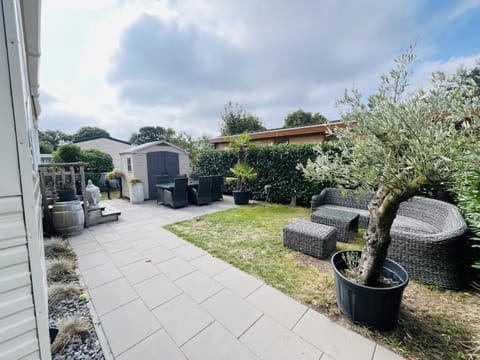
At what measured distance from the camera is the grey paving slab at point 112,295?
211 cm

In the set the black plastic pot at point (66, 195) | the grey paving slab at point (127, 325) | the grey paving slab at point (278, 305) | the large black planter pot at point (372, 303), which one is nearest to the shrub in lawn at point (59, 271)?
the grey paving slab at point (127, 325)

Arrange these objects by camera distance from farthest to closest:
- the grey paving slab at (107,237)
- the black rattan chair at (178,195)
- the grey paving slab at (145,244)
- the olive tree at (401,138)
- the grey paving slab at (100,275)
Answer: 1. the black rattan chair at (178,195)
2. the grey paving slab at (107,237)
3. the grey paving slab at (145,244)
4. the grey paving slab at (100,275)
5. the olive tree at (401,138)

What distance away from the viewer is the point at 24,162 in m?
0.98

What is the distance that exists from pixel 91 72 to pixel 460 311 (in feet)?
22.9

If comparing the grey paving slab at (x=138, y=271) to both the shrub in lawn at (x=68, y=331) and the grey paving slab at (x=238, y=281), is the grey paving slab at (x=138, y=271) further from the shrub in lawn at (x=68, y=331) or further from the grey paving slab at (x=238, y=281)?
the grey paving slab at (x=238, y=281)

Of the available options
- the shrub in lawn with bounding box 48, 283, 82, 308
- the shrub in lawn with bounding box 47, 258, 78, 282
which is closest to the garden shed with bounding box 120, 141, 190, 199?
the shrub in lawn with bounding box 47, 258, 78, 282

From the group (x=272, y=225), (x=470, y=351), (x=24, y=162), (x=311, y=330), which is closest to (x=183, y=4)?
(x=24, y=162)

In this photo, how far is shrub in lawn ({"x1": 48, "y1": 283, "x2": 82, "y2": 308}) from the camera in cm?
217

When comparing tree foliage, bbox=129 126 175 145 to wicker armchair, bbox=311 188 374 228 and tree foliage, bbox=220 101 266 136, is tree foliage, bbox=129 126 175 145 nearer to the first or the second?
tree foliage, bbox=220 101 266 136

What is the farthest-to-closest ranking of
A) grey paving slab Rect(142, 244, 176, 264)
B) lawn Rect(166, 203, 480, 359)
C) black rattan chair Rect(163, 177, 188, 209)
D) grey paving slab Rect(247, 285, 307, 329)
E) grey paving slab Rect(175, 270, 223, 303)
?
black rattan chair Rect(163, 177, 188, 209)
grey paving slab Rect(142, 244, 176, 264)
grey paving slab Rect(175, 270, 223, 303)
grey paving slab Rect(247, 285, 307, 329)
lawn Rect(166, 203, 480, 359)

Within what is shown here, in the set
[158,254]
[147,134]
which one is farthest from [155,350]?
[147,134]

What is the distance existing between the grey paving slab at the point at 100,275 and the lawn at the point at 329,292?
130cm

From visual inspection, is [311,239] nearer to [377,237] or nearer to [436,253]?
[377,237]

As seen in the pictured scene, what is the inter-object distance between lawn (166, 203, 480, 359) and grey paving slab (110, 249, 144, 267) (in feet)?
2.98
